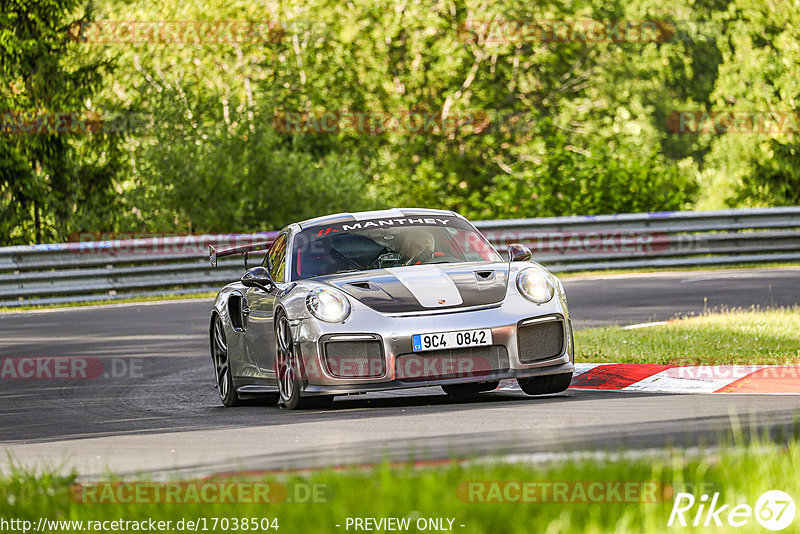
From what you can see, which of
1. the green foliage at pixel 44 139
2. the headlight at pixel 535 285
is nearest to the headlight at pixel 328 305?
the headlight at pixel 535 285

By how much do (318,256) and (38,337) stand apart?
6.68 meters

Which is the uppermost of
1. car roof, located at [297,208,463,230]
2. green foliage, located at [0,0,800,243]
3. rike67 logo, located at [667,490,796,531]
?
green foliage, located at [0,0,800,243]

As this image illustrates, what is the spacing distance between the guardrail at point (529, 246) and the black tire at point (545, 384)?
11.6 meters

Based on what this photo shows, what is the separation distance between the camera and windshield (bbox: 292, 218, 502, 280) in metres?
9.22

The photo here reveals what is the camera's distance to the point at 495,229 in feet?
69.6

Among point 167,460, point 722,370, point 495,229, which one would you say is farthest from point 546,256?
point 167,460

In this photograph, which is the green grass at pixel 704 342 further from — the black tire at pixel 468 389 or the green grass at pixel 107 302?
the green grass at pixel 107 302

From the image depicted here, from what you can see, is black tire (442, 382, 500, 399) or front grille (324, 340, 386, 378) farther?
black tire (442, 382, 500, 399)

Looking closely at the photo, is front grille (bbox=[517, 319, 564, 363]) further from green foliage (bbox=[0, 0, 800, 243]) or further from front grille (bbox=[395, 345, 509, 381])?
green foliage (bbox=[0, 0, 800, 243])

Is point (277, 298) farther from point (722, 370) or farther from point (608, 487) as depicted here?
point (608, 487)

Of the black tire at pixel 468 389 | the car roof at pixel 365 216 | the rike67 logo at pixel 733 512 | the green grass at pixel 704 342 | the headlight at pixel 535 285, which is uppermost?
the car roof at pixel 365 216

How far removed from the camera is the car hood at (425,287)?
8148mm

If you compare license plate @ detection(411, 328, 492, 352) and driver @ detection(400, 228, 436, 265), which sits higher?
driver @ detection(400, 228, 436, 265)

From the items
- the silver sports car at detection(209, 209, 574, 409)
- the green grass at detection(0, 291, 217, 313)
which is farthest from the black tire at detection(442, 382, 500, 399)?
the green grass at detection(0, 291, 217, 313)
